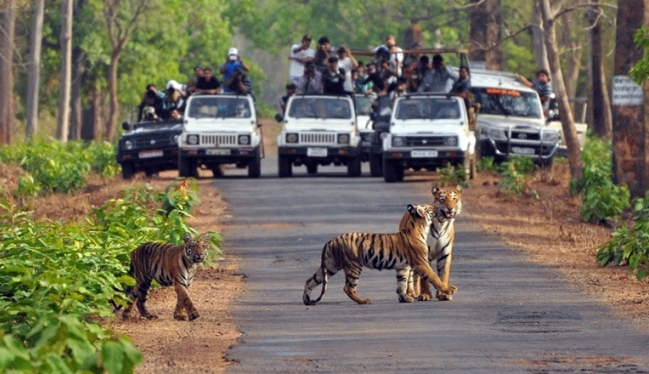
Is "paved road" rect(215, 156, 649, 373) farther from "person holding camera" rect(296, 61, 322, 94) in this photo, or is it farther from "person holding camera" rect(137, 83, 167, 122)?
"person holding camera" rect(137, 83, 167, 122)

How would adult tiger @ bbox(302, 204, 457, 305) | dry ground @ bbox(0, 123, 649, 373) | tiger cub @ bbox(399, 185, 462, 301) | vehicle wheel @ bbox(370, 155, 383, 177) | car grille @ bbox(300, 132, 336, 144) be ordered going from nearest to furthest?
dry ground @ bbox(0, 123, 649, 373) < adult tiger @ bbox(302, 204, 457, 305) < tiger cub @ bbox(399, 185, 462, 301) < car grille @ bbox(300, 132, 336, 144) < vehicle wheel @ bbox(370, 155, 383, 177)

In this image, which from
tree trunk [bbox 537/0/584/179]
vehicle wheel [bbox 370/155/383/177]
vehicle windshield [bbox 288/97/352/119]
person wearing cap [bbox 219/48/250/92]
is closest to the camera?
tree trunk [bbox 537/0/584/179]

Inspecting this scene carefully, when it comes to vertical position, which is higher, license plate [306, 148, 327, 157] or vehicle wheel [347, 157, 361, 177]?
license plate [306, 148, 327, 157]

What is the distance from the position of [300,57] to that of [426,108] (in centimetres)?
432

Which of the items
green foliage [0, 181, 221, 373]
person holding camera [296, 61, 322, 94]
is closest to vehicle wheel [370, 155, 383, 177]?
person holding camera [296, 61, 322, 94]

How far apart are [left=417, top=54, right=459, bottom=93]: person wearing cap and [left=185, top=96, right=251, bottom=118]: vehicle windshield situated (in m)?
3.57

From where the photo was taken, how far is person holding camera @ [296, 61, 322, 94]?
34000 mm

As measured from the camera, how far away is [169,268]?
13672 mm

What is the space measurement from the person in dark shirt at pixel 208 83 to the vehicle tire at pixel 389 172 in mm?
4279

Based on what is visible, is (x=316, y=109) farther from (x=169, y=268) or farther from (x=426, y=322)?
(x=426, y=322)

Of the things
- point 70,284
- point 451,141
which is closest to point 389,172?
point 451,141

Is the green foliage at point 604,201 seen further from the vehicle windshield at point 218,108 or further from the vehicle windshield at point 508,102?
the vehicle windshield at point 218,108

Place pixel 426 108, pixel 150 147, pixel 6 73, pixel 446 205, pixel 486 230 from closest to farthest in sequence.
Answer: pixel 446 205
pixel 486 230
pixel 426 108
pixel 150 147
pixel 6 73

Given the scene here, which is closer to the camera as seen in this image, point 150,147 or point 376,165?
point 150,147
